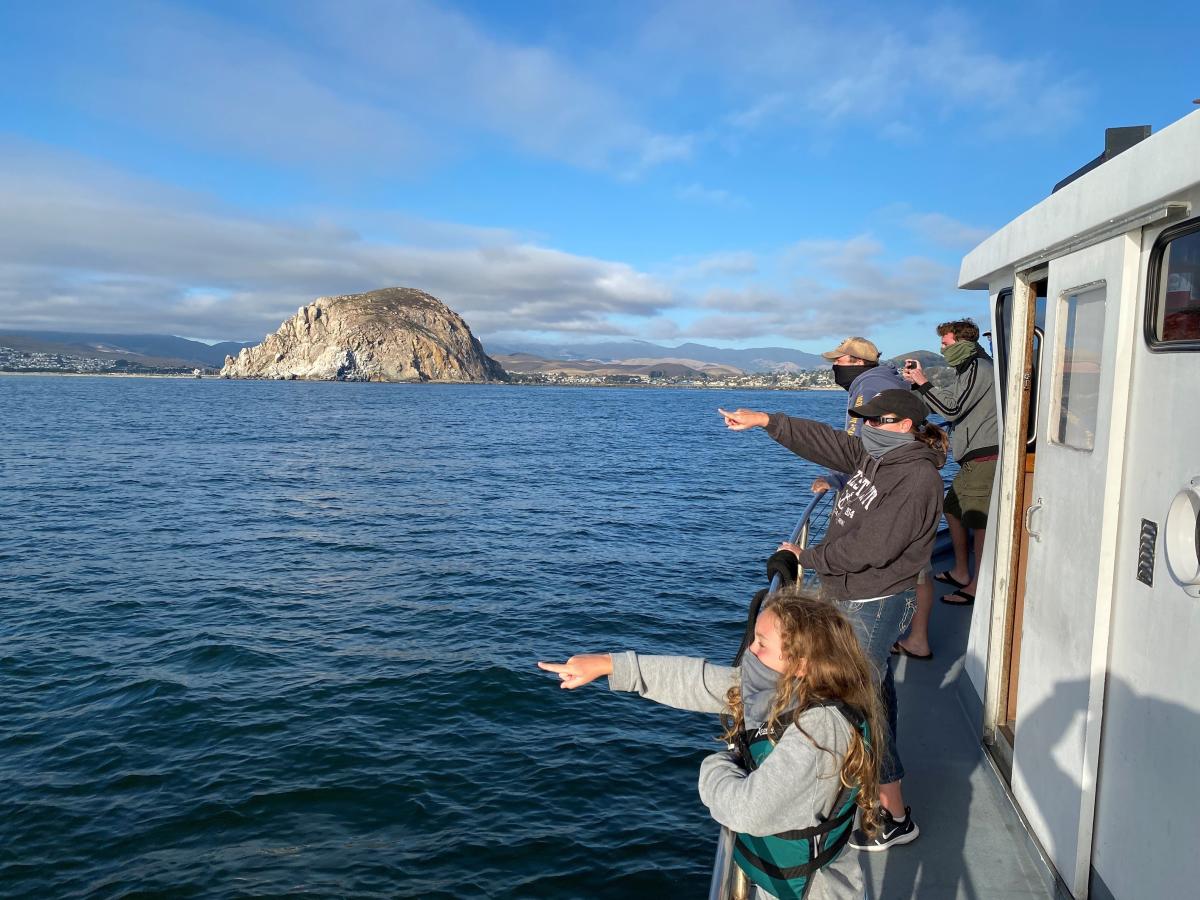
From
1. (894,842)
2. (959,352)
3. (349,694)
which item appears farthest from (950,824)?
(349,694)

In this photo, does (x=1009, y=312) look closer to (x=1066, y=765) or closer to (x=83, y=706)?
(x=1066, y=765)

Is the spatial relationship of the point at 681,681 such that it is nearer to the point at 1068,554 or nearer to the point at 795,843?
the point at 795,843

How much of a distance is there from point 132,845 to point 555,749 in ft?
14.3

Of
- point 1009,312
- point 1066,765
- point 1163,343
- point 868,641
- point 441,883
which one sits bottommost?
point 441,883

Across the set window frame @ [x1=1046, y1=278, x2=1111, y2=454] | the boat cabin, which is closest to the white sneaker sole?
the boat cabin

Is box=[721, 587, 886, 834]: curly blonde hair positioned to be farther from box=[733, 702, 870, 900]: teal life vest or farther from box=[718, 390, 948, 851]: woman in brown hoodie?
box=[718, 390, 948, 851]: woman in brown hoodie

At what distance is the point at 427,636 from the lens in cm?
1373

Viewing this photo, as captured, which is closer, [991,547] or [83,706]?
[991,547]

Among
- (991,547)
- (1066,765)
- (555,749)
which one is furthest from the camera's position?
(555,749)

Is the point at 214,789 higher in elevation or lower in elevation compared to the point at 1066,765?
lower

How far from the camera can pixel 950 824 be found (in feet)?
13.9

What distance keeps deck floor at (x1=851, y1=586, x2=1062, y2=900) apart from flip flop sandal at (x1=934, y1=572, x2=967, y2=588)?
1.94 meters

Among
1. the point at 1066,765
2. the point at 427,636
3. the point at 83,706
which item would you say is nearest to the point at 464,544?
the point at 427,636

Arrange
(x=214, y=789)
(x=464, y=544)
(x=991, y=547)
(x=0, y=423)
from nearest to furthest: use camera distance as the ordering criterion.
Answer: (x=991, y=547) < (x=214, y=789) < (x=464, y=544) < (x=0, y=423)
